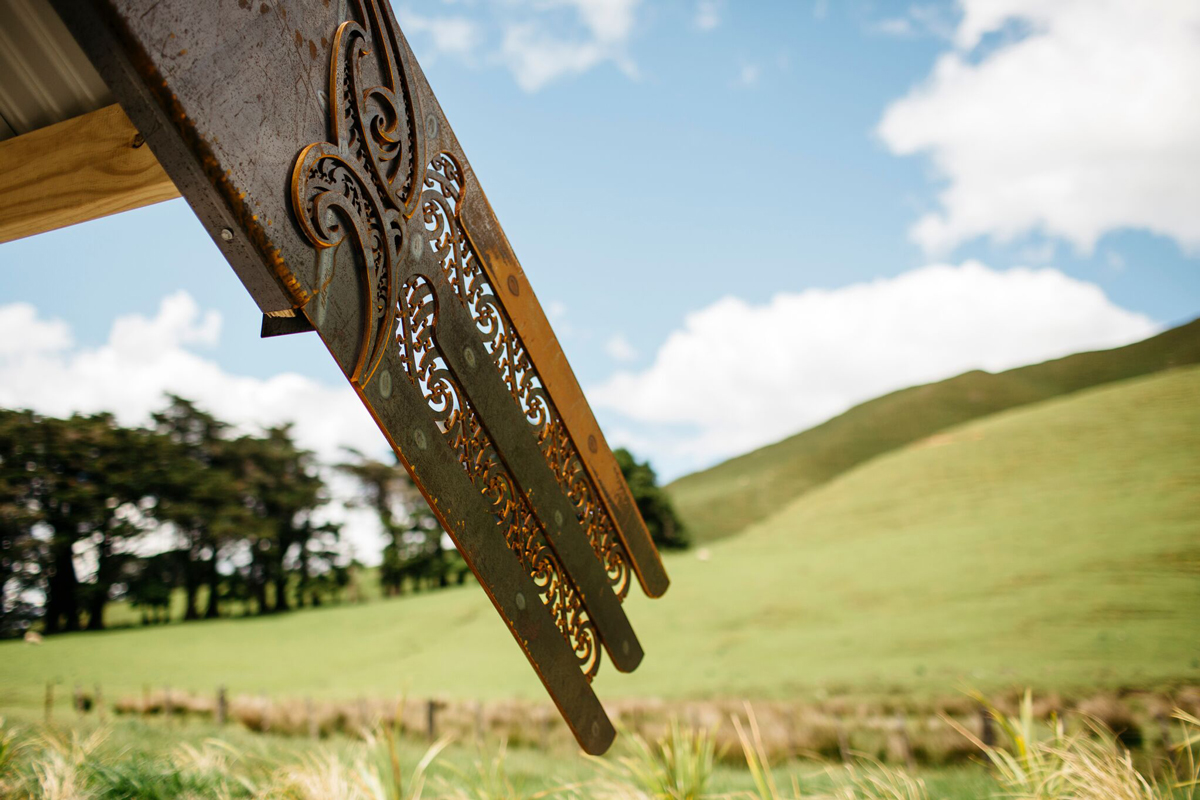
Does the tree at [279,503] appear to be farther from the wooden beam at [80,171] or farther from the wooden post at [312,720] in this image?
the wooden beam at [80,171]

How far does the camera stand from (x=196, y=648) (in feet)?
24.7

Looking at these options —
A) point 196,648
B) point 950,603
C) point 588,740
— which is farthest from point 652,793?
point 196,648

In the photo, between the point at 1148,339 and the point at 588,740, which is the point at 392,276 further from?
the point at 1148,339

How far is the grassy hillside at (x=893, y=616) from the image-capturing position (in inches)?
211

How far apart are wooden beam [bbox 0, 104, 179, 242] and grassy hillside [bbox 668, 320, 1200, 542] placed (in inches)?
614

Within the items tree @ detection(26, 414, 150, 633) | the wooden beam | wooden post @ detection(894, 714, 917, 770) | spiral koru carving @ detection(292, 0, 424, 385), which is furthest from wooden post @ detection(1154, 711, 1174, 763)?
tree @ detection(26, 414, 150, 633)

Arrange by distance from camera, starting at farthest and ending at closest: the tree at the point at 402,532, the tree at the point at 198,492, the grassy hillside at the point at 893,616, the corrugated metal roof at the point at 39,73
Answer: the tree at the point at 402,532 → the tree at the point at 198,492 → the grassy hillside at the point at 893,616 → the corrugated metal roof at the point at 39,73

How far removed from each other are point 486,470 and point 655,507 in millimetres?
11889

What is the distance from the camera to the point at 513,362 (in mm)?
1403

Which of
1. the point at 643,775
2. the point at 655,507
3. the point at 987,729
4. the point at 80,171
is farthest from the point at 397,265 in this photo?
the point at 655,507

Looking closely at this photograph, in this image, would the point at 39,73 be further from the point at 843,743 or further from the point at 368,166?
the point at 843,743

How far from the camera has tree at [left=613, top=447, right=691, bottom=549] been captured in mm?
12844

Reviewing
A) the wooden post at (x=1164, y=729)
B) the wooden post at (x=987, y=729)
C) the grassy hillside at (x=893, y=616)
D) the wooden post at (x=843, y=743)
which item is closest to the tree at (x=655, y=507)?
the grassy hillside at (x=893, y=616)

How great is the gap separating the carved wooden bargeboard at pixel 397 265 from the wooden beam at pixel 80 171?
19.7 inches
